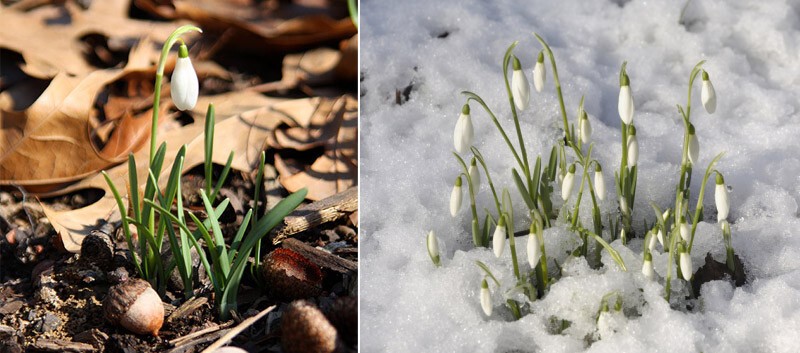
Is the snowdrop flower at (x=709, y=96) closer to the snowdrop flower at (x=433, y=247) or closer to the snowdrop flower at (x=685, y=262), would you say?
the snowdrop flower at (x=685, y=262)

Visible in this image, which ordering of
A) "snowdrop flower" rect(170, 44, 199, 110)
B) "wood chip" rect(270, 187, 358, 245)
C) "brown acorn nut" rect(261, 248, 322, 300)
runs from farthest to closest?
1. "wood chip" rect(270, 187, 358, 245)
2. "brown acorn nut" rect(261, 248, 322, 300)
3. "snowdrop flower" rect(170, 44, 199, 110)

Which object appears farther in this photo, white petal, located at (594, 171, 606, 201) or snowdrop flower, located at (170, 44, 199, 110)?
white petal, located at (594, 171, 606, 201)

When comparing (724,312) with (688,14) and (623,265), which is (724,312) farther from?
(688,14)

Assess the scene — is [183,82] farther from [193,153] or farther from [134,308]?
[193,153]

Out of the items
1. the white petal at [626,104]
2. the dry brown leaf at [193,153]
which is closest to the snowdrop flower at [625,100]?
the white petal at [626,104]

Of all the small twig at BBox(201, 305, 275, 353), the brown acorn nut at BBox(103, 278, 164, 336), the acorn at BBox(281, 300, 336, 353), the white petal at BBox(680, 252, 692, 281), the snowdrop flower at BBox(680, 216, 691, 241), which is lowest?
the small twig at BBox(201, 305, 275, 353)

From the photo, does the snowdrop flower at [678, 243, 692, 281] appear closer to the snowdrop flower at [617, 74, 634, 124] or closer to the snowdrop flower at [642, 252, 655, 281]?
the snowdrop flower at [642, 252, 655, 281]

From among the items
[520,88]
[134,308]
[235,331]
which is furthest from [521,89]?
[134,308]

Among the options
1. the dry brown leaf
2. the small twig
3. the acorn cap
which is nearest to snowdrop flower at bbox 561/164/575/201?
the acorn cap
